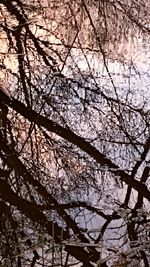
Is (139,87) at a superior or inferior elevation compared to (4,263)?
superior

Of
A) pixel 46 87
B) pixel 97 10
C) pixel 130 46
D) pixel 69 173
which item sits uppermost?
pixel 97 10

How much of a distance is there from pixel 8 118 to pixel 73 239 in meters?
0.73

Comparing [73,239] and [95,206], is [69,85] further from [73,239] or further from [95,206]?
[73,239]

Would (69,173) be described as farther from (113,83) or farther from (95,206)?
(113,83)

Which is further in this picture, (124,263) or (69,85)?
(69,85)

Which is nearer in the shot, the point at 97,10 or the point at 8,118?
the point at 8,118

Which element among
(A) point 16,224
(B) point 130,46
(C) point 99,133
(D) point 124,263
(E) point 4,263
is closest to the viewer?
(D) point 124,263

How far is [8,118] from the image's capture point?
2.52m

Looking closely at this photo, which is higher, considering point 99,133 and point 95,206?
point 99,133

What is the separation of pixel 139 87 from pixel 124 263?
106 centimetres

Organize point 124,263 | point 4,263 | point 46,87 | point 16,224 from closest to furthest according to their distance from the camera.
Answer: point 124,263 < point 4,263 < point 16,224 < point 46,87

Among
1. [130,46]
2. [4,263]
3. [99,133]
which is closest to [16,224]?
[4,263]

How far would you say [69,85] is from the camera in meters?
2.69

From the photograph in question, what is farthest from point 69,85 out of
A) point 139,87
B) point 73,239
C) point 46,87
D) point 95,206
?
point 73,239
